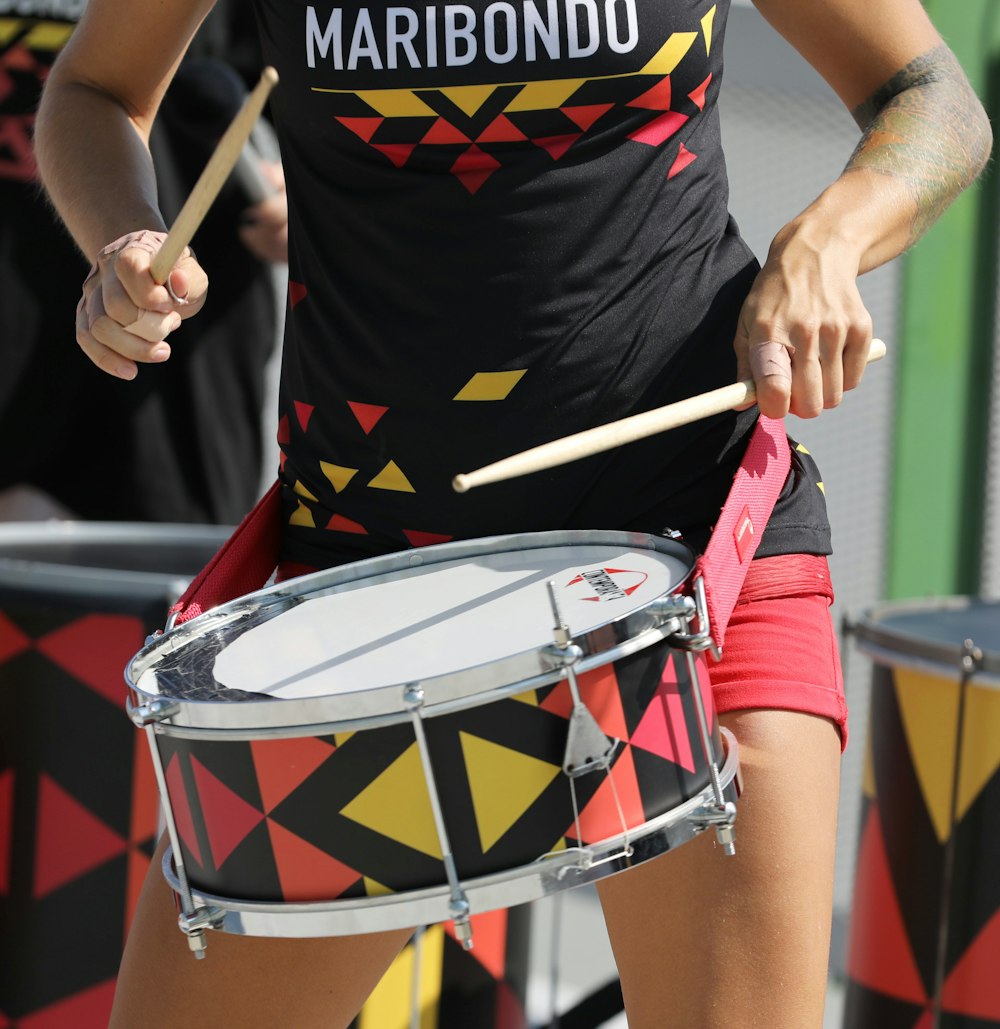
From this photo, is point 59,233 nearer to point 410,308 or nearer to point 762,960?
point 410,308

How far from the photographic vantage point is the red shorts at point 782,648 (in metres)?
1.42

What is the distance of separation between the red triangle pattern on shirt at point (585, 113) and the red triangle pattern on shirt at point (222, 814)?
2.17 ft

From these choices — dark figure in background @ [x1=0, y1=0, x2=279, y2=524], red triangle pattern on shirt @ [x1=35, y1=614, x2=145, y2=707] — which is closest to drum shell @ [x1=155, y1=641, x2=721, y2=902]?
red triangle pattern on shirt @ [x1=35, y1=614, x2=145, y2=707]

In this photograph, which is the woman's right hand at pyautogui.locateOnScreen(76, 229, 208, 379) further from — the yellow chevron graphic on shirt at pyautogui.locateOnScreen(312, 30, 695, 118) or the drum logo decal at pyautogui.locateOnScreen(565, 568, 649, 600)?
the drum logo decal at pyautogui.locateOnScreen(565, 568, 649, 600)

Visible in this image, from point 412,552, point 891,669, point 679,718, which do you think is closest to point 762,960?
point 679,718

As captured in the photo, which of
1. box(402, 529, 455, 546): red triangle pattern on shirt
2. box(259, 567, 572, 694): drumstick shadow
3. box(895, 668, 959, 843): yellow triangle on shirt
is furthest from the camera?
box(895, 668, 959, 843): yellow triangle on shirt

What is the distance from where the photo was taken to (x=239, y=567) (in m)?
1.61

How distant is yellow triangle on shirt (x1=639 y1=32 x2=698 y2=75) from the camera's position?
146cm

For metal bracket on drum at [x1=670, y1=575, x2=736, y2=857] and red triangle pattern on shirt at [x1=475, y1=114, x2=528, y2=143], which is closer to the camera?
metal bracket on drum at [x1=670, y1=575, x2=736, y2=857]

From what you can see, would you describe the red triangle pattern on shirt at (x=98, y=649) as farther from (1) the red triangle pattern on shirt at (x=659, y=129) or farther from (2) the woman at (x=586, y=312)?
(1) the red triangle pattern on shirt at (x=659, y=129)

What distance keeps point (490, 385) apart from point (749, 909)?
1.71 ft

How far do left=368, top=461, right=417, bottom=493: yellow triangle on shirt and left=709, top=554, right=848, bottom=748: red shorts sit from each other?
0.33 metres

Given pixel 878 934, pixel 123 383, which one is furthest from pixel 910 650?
pixel 123 383

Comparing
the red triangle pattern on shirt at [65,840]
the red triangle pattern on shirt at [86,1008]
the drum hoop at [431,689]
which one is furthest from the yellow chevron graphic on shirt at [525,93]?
the red triangle pattern on shirt at [86,1008]
